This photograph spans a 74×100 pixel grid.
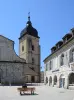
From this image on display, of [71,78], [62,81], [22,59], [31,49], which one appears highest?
[31,49]

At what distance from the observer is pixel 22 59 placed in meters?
54.2

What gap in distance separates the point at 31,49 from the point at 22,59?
32479 mm

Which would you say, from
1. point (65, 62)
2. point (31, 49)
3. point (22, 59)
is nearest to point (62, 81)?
point (65, 62)

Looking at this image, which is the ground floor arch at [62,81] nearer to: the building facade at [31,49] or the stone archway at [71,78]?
the stone archway at [71,78]

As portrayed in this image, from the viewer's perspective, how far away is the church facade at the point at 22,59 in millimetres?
51719

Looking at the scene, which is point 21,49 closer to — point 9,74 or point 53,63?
point 9,74

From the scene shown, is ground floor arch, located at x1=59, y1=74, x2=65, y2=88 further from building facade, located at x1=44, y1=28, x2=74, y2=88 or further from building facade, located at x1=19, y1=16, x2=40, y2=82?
building facade, located at x1=19, y1=16, x2=40, y2=82

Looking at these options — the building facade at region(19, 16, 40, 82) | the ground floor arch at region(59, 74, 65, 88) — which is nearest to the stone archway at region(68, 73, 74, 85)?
the ground floor arch at region(59, 74, 65, 88)

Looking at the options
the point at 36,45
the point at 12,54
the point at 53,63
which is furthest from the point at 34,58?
the point at 53,63

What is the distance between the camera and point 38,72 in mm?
85938

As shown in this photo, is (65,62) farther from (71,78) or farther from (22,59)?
(22,59)

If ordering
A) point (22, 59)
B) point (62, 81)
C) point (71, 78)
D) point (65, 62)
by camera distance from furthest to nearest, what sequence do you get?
1. point (22, 59)
2. point (62, 81)
3. point (65, 62)
4. point (71, 78)

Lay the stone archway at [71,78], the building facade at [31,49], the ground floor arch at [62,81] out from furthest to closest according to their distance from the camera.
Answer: the building facade at [31,49] → the ground floor arch at [62,81] → the stone archway at [71,78]

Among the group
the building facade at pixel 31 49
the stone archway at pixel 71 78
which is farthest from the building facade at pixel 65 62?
the building facade at pixel 31 49
